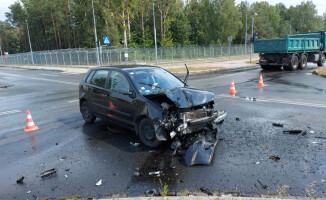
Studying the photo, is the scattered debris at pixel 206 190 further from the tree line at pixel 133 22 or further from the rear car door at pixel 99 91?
the tree line at pixel 133 22

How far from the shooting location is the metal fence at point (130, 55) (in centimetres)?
3394

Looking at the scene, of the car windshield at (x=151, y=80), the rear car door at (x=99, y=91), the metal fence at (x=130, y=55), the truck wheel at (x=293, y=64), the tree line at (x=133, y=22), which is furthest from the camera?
the tree line at (x=133, y=22)

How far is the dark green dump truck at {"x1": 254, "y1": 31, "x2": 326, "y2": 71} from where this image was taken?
1936 cm

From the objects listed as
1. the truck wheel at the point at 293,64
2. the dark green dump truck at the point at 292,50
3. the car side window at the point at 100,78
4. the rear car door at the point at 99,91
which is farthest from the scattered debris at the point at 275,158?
the truck wheel at the point at 293,64

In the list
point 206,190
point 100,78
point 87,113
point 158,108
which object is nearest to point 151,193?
point 206,190

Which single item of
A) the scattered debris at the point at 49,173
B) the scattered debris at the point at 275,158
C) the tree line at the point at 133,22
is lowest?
the scattered debris at the point at 275,158

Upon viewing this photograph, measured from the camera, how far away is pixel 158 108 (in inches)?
203

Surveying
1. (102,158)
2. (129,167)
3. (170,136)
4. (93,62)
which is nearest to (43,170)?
(102,158)

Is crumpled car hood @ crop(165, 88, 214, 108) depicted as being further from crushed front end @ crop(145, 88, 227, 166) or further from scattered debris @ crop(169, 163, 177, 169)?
scattered debris @ crop(169, 163, 177, 169)

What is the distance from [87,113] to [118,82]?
1841mm

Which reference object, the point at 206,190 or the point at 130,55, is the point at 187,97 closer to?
the point at 206,190

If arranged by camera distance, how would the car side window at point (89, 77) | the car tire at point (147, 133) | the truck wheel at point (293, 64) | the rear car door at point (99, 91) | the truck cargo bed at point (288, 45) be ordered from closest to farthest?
the car tire at point (147, 133) < the rear car door at point (99, 91) < the car side window at point (89, 77) < the truck cargo bed at point (288, 45) < the truck wheel at point (293, 64)

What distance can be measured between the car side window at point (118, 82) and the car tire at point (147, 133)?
88 centimetres

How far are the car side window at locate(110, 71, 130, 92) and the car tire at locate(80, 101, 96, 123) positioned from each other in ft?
4.51
